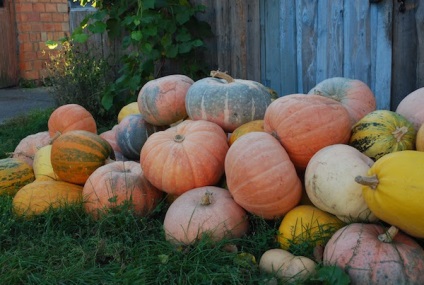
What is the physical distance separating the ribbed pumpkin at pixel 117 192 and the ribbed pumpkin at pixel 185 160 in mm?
127

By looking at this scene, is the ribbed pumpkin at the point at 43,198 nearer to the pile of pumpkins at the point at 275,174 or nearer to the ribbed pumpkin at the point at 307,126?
the pile of pumpkins at the point at 275,174

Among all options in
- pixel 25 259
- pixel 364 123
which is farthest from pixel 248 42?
pixel 25 259

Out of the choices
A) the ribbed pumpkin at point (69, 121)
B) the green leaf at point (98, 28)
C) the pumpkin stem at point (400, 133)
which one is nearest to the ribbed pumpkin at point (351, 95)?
the pumpkin stem at point (400, 133)

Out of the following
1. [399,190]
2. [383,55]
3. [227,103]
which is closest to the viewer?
[399,190]

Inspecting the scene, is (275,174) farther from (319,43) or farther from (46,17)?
(46,17)

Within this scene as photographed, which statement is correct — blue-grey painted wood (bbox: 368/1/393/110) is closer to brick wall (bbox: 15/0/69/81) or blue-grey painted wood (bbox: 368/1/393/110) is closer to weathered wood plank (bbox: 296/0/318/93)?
weathered wood plank (bbox: 296/0/318/93)

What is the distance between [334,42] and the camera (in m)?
4.85

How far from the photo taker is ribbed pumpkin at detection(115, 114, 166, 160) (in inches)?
169

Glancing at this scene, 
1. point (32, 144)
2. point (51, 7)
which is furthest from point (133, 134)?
point (51, 7)

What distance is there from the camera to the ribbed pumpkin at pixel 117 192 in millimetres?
3334

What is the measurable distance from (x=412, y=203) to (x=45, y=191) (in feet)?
7.75

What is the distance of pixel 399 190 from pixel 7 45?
39.1 feet

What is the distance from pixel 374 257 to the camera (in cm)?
234

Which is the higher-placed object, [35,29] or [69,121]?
[35,29]
